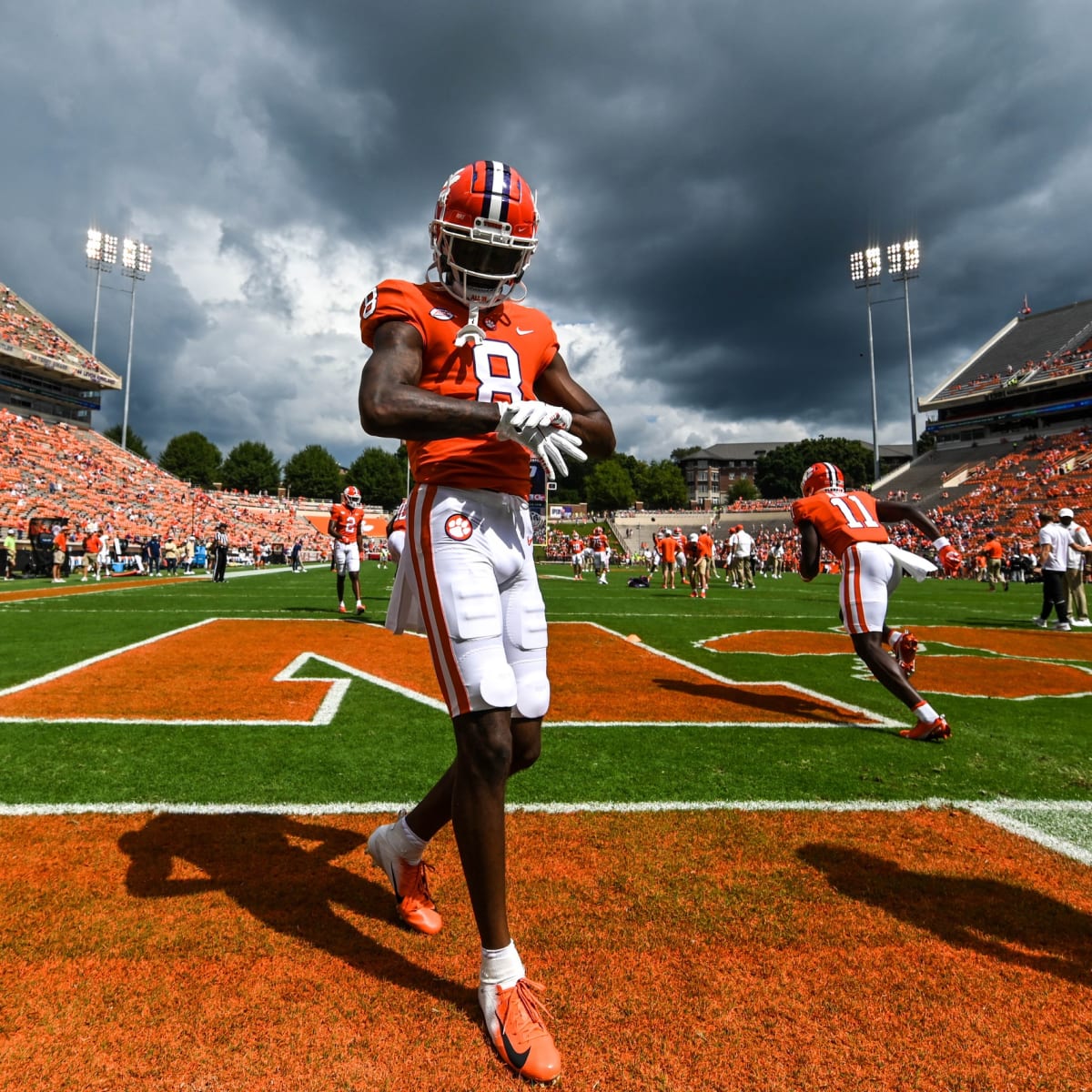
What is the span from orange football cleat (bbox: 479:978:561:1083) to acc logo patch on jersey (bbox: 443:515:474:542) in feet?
4.36

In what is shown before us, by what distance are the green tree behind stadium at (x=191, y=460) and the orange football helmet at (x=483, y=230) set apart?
97.4m

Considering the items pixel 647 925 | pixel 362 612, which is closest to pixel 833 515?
pixel 647 925

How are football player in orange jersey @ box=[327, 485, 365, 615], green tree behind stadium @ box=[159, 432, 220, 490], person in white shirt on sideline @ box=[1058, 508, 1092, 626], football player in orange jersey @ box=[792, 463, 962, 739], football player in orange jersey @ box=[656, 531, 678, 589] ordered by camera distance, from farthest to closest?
green tree behind stadium @ box=[159, 432, 220, 490] → football player in orange jersey @ box=[656, 531, 678, 589] → person in white shirt on sideline @ box=[1058, 508, 1092, 626] → football player in orange jersey @ box=[327, 485, 365, 615] → football player in orange jersey @ box=[792, 463, 962, 739]

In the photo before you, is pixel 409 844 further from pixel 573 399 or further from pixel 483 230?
pixel 483 230

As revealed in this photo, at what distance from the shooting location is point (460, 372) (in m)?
2.44

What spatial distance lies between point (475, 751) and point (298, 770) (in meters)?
2.29

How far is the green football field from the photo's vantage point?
12.1 ft

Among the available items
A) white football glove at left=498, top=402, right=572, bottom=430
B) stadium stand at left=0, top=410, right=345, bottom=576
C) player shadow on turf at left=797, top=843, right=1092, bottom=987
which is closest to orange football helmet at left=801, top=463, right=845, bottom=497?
player shadow on turf at left=797, top=843, right=1092, bottom=987

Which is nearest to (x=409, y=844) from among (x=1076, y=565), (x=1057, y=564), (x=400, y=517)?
(x=400, y=517)

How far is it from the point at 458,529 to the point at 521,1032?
1.44m

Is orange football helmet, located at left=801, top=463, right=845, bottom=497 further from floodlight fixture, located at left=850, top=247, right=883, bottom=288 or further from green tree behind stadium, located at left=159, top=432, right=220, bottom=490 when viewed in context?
green tree behind stadium, located at left=159, top=432, right=220, bottom=490

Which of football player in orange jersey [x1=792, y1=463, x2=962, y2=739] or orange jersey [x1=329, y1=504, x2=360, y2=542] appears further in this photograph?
orange jersey [x1=329, y1=504, x2=360, y2=542]

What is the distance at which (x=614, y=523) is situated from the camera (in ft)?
283

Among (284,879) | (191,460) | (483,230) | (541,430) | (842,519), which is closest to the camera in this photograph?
(541,430)
